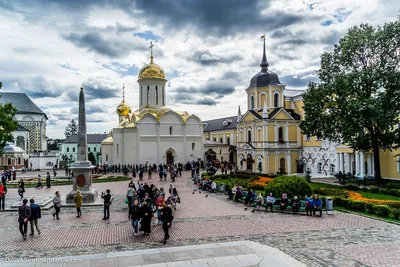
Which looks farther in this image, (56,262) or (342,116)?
(342,116)

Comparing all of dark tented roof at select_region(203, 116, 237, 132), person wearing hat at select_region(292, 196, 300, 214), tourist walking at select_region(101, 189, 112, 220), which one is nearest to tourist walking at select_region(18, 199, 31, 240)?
tourist walking at select_region(101, 189, 112, 220)

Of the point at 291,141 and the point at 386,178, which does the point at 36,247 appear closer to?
the point at 386,178

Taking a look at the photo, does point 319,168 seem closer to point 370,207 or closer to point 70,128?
point 370,207

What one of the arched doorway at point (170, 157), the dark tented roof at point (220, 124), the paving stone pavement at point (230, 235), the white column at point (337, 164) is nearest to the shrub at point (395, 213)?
the paving stone pavement at point (230, 235)

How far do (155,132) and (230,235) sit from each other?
3425 centimetres

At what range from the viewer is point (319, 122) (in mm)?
28641

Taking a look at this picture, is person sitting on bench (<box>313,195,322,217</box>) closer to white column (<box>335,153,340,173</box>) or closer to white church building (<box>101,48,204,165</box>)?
white column (<box>335,153,340,173</box>)

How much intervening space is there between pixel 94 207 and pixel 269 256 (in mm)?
11674

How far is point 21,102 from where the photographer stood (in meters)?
67.4

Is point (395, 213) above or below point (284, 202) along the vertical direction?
below

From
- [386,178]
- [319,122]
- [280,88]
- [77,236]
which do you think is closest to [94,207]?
[77,236]

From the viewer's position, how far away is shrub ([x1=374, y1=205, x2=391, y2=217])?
50.6 ft

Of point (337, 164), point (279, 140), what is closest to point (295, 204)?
point (337, 164)

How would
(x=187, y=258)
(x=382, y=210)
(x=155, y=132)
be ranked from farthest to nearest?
1. (x=155, y=132)
2. (x=382, y=210)
3. (x=187, y=258)
